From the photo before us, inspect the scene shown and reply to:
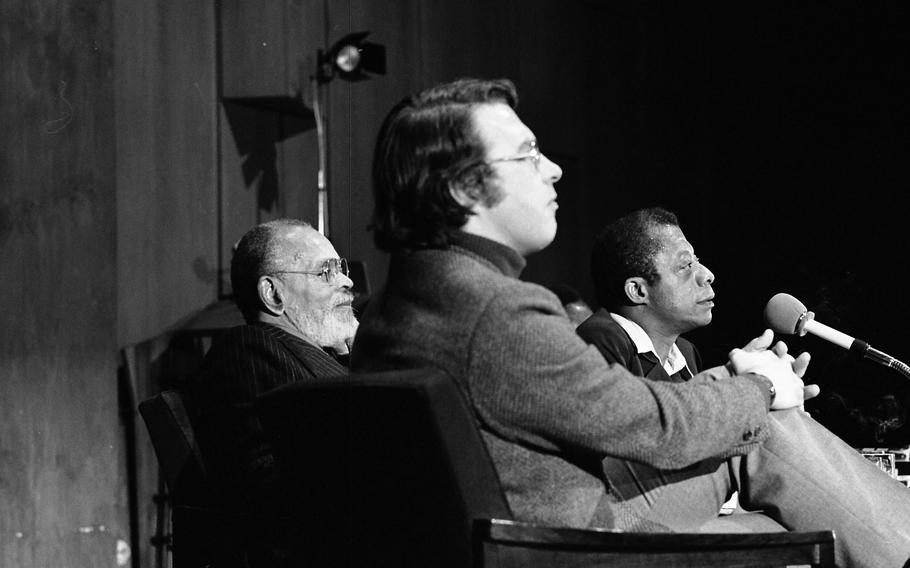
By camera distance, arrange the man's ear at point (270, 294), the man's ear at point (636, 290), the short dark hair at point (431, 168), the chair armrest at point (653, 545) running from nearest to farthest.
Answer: the chair armrest at point (653, 545), the short dark hair at point (431, 168), the man's ear at point (270, 294), the man's ear at point (636, 290)

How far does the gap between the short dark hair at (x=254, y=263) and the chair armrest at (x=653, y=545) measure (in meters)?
1.77

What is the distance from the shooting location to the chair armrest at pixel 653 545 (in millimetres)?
1252

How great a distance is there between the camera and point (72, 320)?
11.8 feet

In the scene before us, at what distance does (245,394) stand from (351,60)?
2733 mm

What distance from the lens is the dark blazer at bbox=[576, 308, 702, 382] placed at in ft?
9.19

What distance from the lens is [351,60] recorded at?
4.86 meters

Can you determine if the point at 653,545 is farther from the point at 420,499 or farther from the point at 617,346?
the point at 617,346

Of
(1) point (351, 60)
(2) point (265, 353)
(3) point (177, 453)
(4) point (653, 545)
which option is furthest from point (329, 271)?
(1) point (351, 60)

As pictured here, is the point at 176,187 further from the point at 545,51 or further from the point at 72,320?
the point at 545,51

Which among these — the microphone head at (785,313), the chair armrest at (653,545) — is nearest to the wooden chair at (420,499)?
the chair armrest at (653,545)

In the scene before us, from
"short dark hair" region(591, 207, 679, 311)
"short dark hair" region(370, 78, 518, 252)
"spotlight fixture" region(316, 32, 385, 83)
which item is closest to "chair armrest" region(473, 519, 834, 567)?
"short dark hair" region(370, 78, 518, 252)

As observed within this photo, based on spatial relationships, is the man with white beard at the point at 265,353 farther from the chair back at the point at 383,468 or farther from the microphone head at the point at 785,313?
the microphone head at the point at 785,313

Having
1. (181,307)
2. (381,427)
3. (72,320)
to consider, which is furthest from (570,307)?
(381,427)

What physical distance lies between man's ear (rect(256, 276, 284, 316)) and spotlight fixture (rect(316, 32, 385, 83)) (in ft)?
6.95
